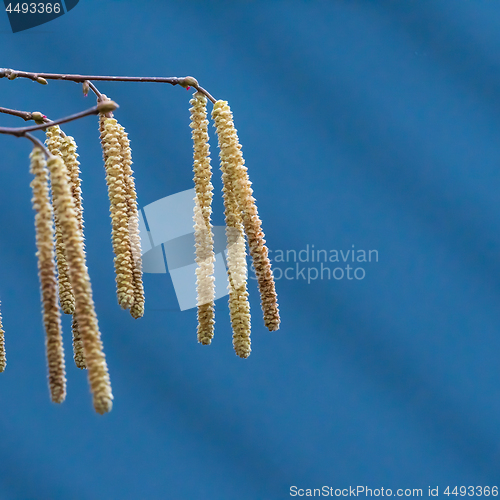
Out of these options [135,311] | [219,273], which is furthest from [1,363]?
[219,273]

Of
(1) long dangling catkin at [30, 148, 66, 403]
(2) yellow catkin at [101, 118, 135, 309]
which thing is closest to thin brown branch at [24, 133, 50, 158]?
(1) long dangling catkin at [30, 148, 66, 403]

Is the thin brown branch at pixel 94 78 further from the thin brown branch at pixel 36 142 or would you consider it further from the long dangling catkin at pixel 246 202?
the thin brown branch at pixel 36 142

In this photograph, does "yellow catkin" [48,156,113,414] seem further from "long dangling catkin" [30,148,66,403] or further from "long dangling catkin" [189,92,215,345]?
"long dangling catkin" [189,92,215,345]

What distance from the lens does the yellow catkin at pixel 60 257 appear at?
1.91 feet

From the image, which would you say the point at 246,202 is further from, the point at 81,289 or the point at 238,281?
the point at 81,289

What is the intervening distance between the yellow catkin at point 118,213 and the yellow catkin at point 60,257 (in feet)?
0.19

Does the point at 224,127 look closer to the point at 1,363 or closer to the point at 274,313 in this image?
the point at 274,313

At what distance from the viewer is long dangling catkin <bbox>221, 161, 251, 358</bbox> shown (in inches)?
23.8

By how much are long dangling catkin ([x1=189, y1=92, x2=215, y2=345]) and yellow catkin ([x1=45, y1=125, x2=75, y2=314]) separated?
0.15 meters

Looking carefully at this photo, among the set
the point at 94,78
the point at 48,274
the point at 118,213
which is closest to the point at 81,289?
the point at 48,274

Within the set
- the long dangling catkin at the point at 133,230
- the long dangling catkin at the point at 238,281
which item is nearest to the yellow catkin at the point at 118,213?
the long dangling catkin at the point at 133,230

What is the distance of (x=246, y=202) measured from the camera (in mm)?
590

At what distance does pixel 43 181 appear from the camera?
418mm

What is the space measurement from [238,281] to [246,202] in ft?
0.30
